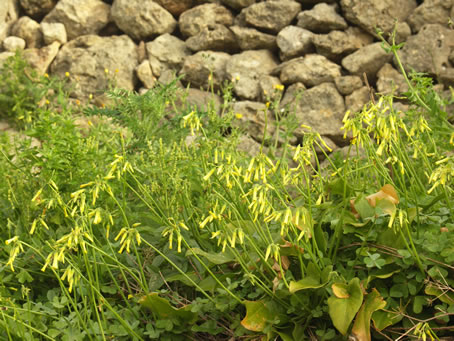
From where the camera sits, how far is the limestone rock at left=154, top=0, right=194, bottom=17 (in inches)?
262

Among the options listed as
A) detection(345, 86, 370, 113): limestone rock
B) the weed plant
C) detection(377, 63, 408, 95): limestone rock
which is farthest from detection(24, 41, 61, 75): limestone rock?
the weed plant

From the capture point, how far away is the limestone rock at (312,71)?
232 inches

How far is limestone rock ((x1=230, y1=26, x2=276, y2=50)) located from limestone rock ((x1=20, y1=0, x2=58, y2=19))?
2542mm

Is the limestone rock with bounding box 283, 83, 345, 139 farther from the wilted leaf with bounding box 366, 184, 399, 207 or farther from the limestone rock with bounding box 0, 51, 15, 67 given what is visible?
the wilted leaf with bounding box 366, 184, 399, 207

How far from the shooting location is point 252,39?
628 centimetres

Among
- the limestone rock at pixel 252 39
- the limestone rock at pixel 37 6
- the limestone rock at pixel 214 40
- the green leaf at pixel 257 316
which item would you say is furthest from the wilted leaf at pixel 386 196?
the limestone rock at pixel 37 6

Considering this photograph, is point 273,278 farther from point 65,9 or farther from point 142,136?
point 65,9

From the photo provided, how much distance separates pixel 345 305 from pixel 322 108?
4502 mm

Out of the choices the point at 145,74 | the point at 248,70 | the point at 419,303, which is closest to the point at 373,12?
the point at 248,70

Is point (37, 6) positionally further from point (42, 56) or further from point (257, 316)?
point (257, 316)

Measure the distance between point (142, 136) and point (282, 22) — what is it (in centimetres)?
395

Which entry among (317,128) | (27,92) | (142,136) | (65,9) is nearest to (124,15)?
(65,9)

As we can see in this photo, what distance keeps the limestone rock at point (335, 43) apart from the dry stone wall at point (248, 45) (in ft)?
0.04

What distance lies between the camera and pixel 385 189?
1750 mm
